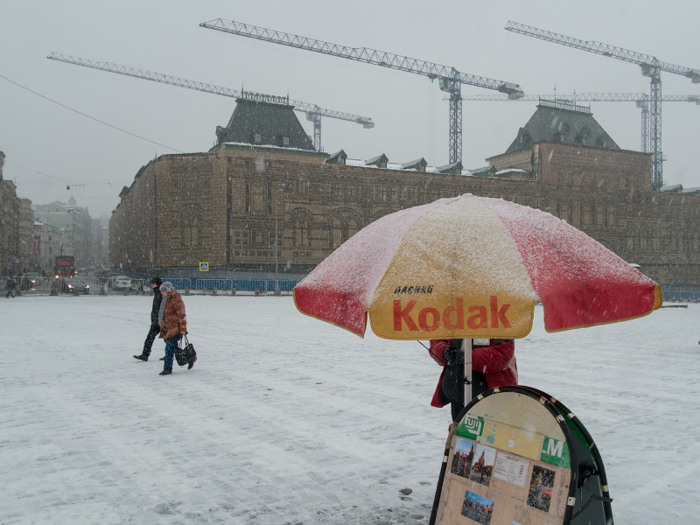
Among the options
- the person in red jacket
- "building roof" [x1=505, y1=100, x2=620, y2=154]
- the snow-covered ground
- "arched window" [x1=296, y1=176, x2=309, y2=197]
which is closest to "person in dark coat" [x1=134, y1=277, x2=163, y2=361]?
the snow-covered ground

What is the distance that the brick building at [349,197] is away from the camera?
46.4 m

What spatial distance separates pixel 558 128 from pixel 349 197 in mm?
25906

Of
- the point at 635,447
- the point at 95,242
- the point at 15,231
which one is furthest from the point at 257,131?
the point at 95,242

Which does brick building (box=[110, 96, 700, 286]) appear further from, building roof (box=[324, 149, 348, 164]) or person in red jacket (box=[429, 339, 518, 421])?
person in red jacket (box=[429, 339, 518, 421])

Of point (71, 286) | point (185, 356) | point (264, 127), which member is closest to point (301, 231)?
point (264, 127)

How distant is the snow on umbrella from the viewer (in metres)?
2.42

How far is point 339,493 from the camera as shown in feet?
14.1

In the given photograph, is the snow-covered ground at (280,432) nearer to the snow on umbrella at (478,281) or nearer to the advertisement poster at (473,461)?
the advertisement poster at (473,461)

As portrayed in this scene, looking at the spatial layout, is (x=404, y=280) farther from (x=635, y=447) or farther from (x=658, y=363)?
(x=658, y=363)

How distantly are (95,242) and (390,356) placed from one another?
8204 inches

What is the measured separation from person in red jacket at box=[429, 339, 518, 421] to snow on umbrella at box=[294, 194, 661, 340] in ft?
3.17

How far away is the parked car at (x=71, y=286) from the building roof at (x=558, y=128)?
44.3 meters

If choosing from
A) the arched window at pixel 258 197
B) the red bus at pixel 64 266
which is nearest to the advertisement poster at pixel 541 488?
the arched window at pixel 258 197

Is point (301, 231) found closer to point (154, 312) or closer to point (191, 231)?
point (191, 231)
